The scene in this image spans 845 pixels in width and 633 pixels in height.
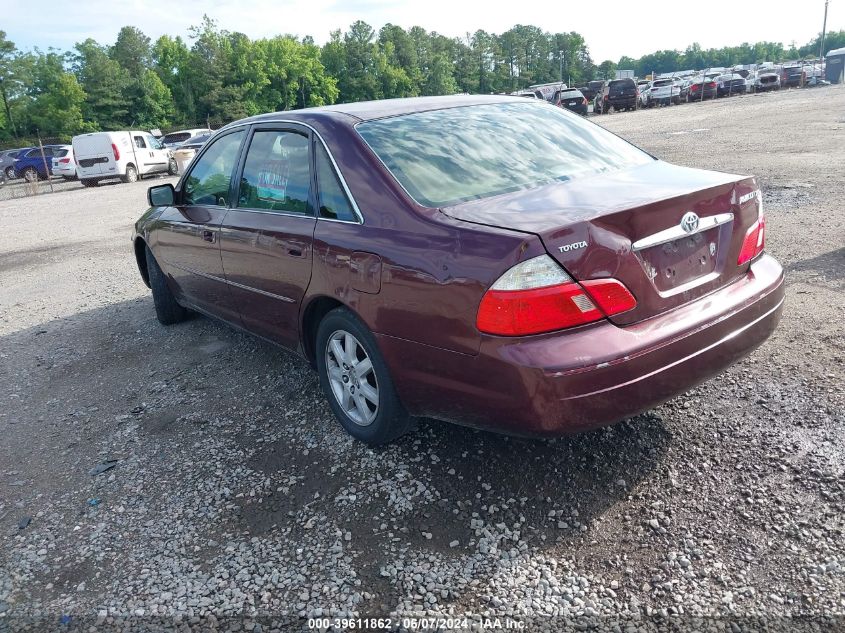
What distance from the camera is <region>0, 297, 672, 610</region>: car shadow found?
2742mm

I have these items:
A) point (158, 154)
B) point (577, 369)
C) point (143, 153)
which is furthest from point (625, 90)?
point (577, 369)

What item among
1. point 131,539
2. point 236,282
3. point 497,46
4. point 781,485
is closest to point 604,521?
point 781,485

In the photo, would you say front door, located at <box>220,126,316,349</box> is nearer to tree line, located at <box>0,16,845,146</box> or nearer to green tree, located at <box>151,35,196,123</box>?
tree line, located at <box>0,16,845,146</box>

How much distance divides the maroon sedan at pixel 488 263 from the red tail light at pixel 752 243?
30mm

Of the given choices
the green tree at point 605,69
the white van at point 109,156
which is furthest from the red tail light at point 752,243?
the green tree at point 605,69

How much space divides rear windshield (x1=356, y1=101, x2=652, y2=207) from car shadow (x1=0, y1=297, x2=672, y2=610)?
1.23 metres

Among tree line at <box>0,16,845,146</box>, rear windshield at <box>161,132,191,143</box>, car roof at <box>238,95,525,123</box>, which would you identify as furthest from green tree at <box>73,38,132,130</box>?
car roof at <box>238,95,525,123</box>

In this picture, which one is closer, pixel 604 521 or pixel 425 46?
pixel 604 521

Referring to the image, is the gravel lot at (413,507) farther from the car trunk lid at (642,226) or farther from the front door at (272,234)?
the car trunk lid at (642,226)

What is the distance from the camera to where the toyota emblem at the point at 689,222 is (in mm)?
2832

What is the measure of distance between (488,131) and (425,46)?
10543 cm

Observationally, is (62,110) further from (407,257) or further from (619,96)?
(407,257)

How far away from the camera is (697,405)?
355 centimetres

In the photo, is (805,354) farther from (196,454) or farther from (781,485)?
(196,454)
